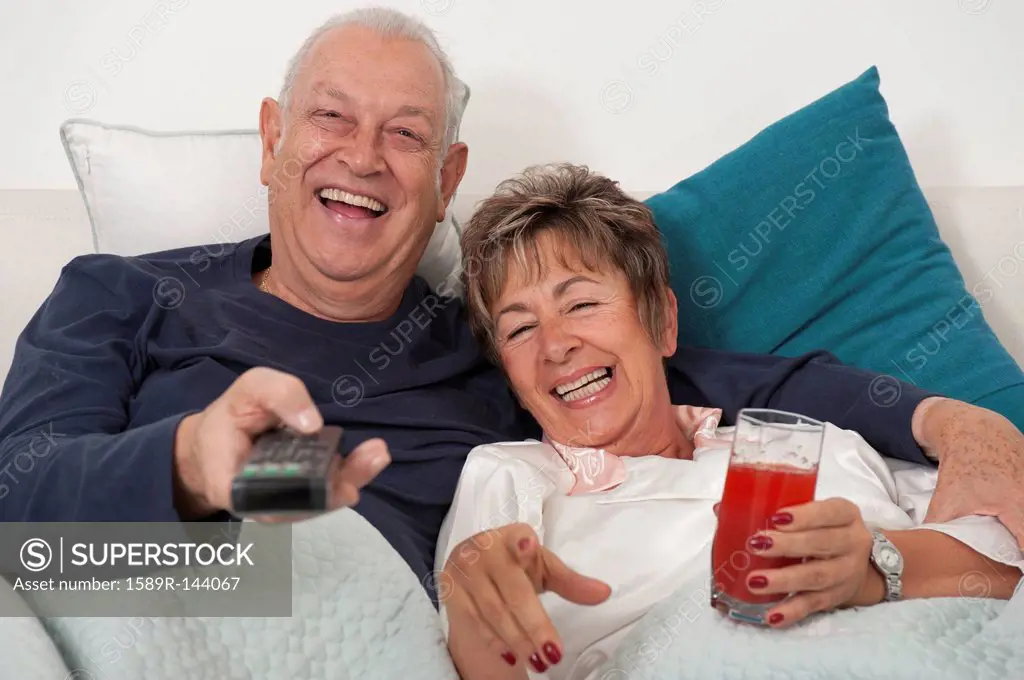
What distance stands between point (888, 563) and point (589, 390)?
0.51 metres

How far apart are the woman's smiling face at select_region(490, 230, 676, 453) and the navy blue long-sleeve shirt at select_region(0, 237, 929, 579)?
0.15m

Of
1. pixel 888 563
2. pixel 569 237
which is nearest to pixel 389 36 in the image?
pixel 569 237

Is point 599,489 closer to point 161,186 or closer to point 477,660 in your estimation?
point 477,660

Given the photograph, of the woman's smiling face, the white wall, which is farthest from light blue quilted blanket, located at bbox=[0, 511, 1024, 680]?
the white wall

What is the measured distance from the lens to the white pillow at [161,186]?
1.79 metres

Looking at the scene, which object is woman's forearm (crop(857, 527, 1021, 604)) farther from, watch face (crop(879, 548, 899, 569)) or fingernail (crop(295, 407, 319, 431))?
fingernail (crop(295, 407, 319, 431))

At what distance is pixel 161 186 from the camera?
180 centimetres

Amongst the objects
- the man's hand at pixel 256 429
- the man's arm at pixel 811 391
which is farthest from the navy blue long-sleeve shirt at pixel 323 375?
the man's hand at pixel 256 429

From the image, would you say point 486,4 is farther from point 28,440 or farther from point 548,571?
point 548,571

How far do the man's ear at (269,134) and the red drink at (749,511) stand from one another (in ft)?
3.34

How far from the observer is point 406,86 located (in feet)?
5.39

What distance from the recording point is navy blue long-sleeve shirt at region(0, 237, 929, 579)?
1.38 meters

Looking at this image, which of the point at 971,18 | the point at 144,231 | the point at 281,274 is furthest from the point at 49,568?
the point at 971,18

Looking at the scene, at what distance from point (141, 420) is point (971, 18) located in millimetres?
1947
